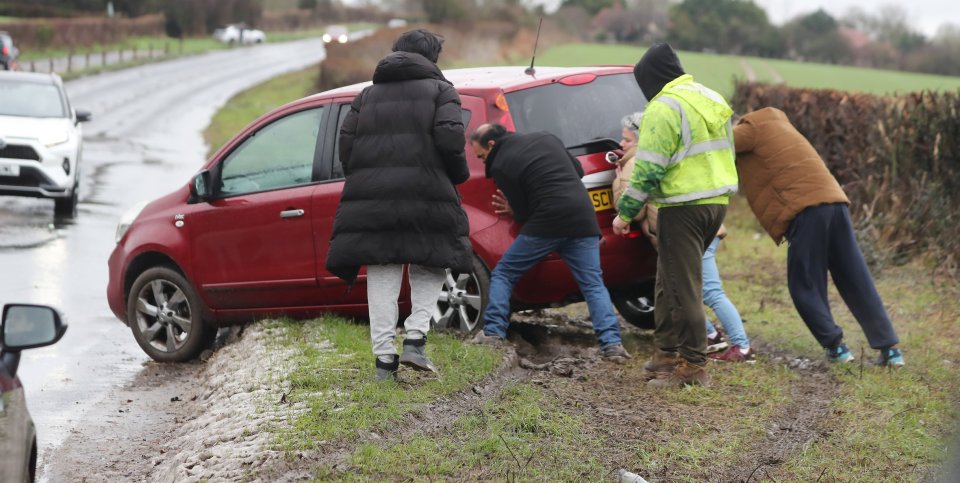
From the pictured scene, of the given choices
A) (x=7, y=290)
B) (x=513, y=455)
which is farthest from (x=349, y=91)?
(x=7, y=290)

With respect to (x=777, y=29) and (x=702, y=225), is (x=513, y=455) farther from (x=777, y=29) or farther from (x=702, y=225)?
(x=777, y=29)

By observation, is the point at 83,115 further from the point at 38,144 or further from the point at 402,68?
→ the point at 402,68

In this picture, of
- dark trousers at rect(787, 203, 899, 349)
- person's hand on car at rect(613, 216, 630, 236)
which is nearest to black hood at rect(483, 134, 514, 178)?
person's hand on car at rect(613, 216, 630, 236)

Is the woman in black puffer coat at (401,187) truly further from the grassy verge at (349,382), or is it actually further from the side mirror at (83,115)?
the side mirror at (83,115)

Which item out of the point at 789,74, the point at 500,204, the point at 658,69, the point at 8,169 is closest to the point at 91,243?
the point at 8,169

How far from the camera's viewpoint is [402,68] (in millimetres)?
6625

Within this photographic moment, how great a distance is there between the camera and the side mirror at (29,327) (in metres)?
3.75

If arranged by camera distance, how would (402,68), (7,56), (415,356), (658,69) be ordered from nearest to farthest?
(402,68) < (415,356) < (658,69) < (7,56)

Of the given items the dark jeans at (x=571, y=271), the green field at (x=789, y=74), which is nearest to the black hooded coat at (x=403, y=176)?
the dark jeans at (x=571, y=271)

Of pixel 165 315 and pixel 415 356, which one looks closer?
pixel 415 356

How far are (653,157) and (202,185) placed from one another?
10.8 feet

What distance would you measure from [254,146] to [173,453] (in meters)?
2.87

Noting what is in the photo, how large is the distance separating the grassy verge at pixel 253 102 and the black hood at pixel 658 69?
62.5ft

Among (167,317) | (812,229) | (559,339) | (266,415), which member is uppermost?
(812,229)
